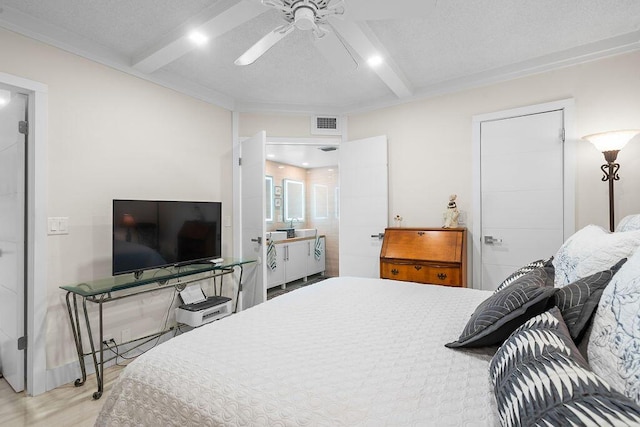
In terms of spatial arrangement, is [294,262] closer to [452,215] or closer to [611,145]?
[452,215]

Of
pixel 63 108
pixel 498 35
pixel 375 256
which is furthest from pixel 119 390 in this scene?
pixel 498 35

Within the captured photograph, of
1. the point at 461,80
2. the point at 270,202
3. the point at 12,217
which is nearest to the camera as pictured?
the point at 12,217

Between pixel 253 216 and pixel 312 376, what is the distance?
2599 millimetres

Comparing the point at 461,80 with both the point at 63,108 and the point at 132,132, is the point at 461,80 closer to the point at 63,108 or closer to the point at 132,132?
the point at 132,132

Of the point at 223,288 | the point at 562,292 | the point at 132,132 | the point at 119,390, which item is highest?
the point at 132,132

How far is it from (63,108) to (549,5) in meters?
3.42

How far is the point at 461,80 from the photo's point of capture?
307 cm

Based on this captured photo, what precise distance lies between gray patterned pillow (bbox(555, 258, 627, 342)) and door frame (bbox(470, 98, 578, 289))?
195 cm

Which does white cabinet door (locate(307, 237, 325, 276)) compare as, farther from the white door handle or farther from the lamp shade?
the lamp shade

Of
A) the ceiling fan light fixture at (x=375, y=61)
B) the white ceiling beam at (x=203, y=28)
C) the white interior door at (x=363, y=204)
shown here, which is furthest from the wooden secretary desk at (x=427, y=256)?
the white ceiling beam at (x=203, y=28)

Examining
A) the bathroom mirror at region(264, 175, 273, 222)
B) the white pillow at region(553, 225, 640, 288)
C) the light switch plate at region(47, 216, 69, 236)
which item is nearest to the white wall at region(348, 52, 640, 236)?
the white pillow at region(553, 225, 640, 288)

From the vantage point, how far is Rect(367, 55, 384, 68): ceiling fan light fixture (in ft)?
8.09

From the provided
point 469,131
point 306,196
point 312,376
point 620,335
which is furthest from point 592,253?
point 306,196

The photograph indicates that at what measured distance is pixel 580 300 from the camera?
936 millimetres
